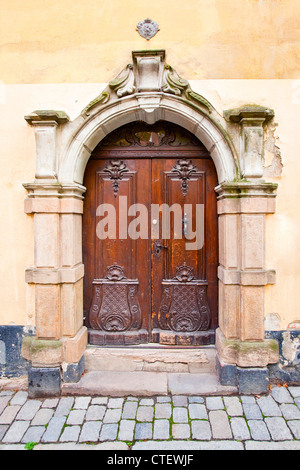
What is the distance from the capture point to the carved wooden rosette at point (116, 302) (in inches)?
133

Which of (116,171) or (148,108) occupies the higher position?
(148,108)

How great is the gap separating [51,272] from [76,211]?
0.70 meters

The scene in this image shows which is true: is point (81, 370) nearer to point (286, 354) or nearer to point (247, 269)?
point (247, 269)

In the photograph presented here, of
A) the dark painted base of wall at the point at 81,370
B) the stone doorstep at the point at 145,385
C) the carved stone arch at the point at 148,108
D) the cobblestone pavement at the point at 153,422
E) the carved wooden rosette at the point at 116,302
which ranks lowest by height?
the cobblestone pavement at the point at 153,422

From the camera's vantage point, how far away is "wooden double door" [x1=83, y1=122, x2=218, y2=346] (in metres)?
3.36

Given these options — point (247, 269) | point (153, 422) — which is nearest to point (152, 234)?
point (247, 269)

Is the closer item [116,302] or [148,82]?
[148,82]

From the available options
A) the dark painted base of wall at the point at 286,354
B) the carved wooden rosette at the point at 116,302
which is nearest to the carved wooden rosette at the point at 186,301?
the carved wooden rosette at the point at 116,302

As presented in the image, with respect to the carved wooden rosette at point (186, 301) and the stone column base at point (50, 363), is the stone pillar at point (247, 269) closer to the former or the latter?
the carved wooden rosette at point (186, 301)

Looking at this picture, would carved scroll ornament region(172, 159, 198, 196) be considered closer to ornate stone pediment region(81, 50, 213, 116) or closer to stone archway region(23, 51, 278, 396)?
stone archway region(23, 51, 278, 396)

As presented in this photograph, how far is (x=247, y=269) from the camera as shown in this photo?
2959 millimetres

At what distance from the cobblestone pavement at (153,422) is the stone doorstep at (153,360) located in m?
0.39
